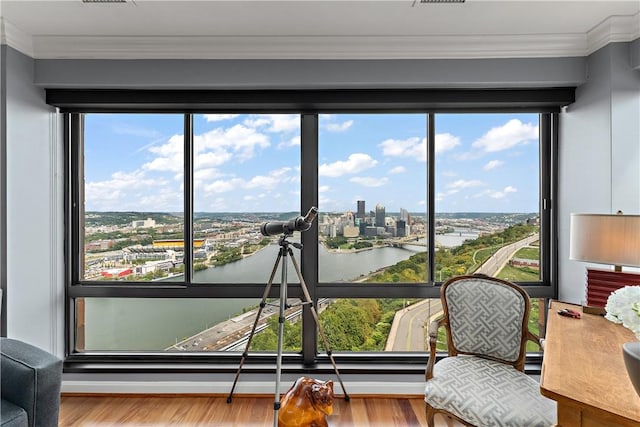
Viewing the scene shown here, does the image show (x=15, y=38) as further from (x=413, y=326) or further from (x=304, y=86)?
(x=413, y=326)

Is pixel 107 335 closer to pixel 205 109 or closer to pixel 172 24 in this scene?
pixel 205 109

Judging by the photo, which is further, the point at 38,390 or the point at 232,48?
the point at 232,48

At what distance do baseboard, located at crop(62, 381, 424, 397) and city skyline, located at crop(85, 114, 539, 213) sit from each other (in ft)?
3.96

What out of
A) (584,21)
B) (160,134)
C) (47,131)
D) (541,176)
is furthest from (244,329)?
(584,21)

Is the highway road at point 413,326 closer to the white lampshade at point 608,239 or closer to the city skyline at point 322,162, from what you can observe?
the city skyline at point 322,162

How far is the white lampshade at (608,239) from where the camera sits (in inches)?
67.0

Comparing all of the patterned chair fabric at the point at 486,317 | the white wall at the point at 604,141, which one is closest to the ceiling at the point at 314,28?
the white wall at the point at 604,141

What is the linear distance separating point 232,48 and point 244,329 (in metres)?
1.92

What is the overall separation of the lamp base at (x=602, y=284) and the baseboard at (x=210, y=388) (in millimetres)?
1164

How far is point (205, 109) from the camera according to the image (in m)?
2.45

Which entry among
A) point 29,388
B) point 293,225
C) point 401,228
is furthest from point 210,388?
point 401,228

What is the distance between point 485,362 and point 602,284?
0.77m

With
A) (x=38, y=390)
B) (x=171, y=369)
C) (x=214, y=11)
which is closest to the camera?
(x=38, y=390)

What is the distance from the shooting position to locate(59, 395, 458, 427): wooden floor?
86.9 inches
